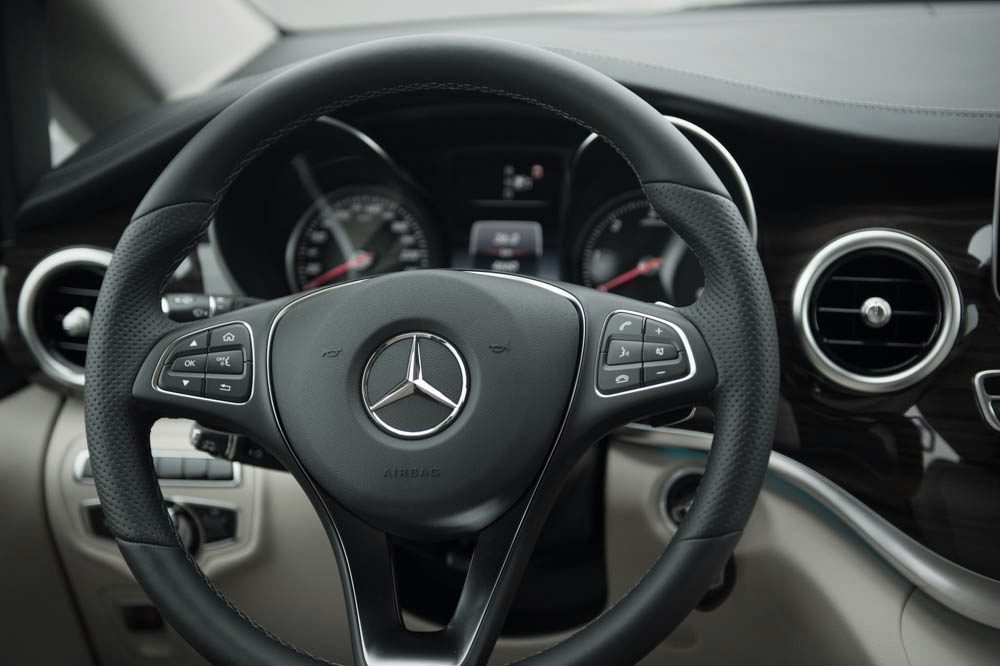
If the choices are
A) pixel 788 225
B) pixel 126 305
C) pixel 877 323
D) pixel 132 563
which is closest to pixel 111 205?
pixel 126 305

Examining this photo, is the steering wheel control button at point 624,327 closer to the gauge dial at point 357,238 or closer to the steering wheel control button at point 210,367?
the steering wheel control button at point 210,367

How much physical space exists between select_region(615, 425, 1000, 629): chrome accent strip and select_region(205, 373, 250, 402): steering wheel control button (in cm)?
55

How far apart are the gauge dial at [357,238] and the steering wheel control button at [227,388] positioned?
1.91 feet

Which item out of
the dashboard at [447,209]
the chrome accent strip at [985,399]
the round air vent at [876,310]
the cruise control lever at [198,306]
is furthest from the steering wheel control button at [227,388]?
the chrome accent strip at [985,399]

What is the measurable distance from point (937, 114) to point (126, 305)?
3.30 ft

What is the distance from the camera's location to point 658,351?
2.80 ft

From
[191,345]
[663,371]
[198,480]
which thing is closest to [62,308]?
[198,480]

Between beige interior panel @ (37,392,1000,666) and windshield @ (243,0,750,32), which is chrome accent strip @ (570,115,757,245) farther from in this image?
windshield @ (243,0,750,32)

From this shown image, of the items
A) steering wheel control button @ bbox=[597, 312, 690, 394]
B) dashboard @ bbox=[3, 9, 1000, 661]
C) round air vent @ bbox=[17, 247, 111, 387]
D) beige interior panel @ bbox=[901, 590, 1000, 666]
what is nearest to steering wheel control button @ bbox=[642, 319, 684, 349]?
steering wheel control button @ bbox=[597, 312, 690, 394]

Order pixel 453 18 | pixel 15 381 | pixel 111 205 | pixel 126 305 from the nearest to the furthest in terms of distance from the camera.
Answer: pixel 126 305, pixel 111 205, pixel 15 381, pixel 453 18

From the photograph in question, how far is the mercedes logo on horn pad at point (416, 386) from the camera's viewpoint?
86 cm

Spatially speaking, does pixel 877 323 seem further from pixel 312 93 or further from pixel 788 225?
pixel 312 93

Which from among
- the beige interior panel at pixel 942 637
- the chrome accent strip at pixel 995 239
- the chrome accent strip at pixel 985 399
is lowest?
the beige interior panel at pixel 942 637

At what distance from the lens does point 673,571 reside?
2.64 ft
